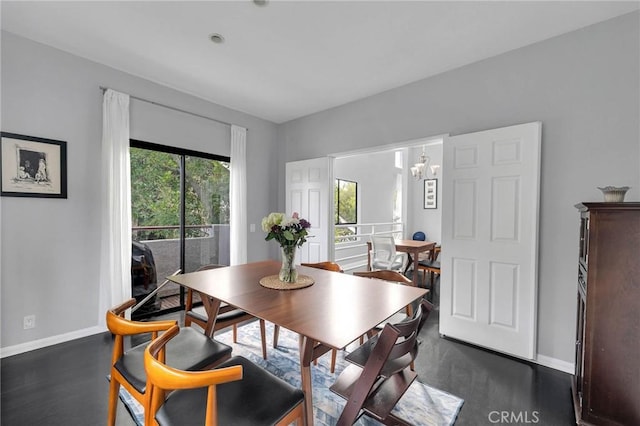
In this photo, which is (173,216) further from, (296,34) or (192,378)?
(192,378)

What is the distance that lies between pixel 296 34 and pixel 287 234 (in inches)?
66.7

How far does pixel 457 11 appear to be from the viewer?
6.61 feet

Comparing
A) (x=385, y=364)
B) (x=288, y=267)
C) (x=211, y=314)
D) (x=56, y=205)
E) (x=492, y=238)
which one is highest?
(x=56, y=205)

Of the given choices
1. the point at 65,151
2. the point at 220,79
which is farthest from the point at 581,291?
the point at 65,151

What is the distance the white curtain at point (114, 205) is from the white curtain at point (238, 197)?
1.31m

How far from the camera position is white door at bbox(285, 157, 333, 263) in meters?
3.98

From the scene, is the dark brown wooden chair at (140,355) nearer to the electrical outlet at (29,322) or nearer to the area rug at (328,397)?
the area rug at (328,397)

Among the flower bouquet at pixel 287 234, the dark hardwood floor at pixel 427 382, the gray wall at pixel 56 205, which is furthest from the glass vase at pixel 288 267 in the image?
the gray wall at pixel 56 205

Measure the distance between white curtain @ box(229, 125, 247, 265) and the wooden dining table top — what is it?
5.28 ft

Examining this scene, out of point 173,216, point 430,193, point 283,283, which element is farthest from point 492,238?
point 430,193

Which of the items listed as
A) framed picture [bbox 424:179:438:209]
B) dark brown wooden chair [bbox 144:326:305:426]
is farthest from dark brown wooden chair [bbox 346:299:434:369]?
framed picture [bbox 424:179:438:209]

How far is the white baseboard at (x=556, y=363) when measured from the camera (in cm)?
221

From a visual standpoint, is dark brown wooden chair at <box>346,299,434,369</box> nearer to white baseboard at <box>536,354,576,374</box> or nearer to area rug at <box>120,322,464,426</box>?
area rug at <box>120,322,464,426</box>

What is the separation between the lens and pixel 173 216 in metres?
3.49
